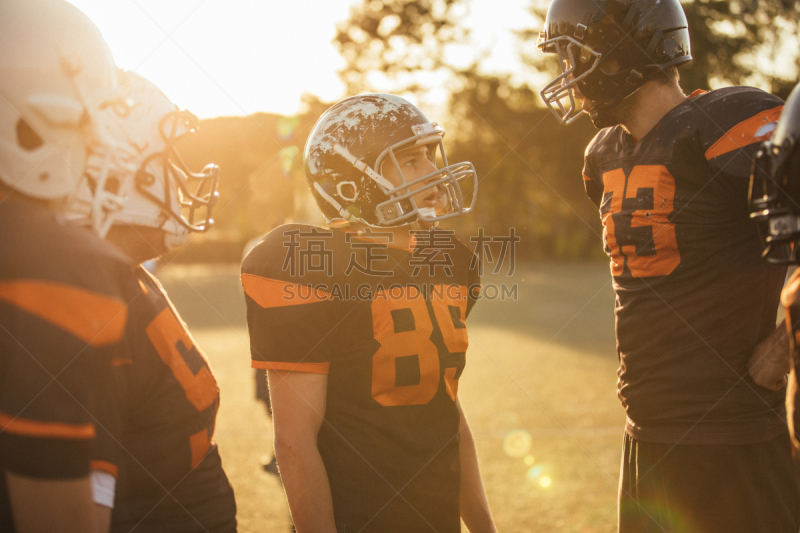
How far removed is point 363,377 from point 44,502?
99cm

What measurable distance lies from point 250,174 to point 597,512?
3887mm

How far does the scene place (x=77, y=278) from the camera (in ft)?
3.46

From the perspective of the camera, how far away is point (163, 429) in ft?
4.74

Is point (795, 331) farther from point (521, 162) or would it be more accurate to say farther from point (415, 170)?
point (521, 162)

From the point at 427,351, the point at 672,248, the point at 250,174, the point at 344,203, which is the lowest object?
the point at 427,351

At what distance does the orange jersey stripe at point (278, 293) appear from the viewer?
5.86 feet

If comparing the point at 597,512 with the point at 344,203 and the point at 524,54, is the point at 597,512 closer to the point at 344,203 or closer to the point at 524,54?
the point at 344,203

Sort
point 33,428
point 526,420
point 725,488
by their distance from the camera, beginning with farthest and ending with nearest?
1. point 526,420
2. point 725,488
3. point 33,428

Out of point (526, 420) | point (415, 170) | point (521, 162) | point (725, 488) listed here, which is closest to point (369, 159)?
point (415, 170)

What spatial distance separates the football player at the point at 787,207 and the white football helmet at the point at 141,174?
1.52 metres

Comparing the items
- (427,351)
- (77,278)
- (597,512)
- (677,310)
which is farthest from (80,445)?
(597,512)

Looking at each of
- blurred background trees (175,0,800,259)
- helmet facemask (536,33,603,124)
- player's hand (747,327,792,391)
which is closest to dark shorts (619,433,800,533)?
player's hand (747,327,792,391)

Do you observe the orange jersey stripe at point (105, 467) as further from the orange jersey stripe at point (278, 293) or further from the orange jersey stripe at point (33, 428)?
the orange jersey stripe at point (278, 293)

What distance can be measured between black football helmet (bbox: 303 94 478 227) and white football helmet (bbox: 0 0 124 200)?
1109 millimetres
